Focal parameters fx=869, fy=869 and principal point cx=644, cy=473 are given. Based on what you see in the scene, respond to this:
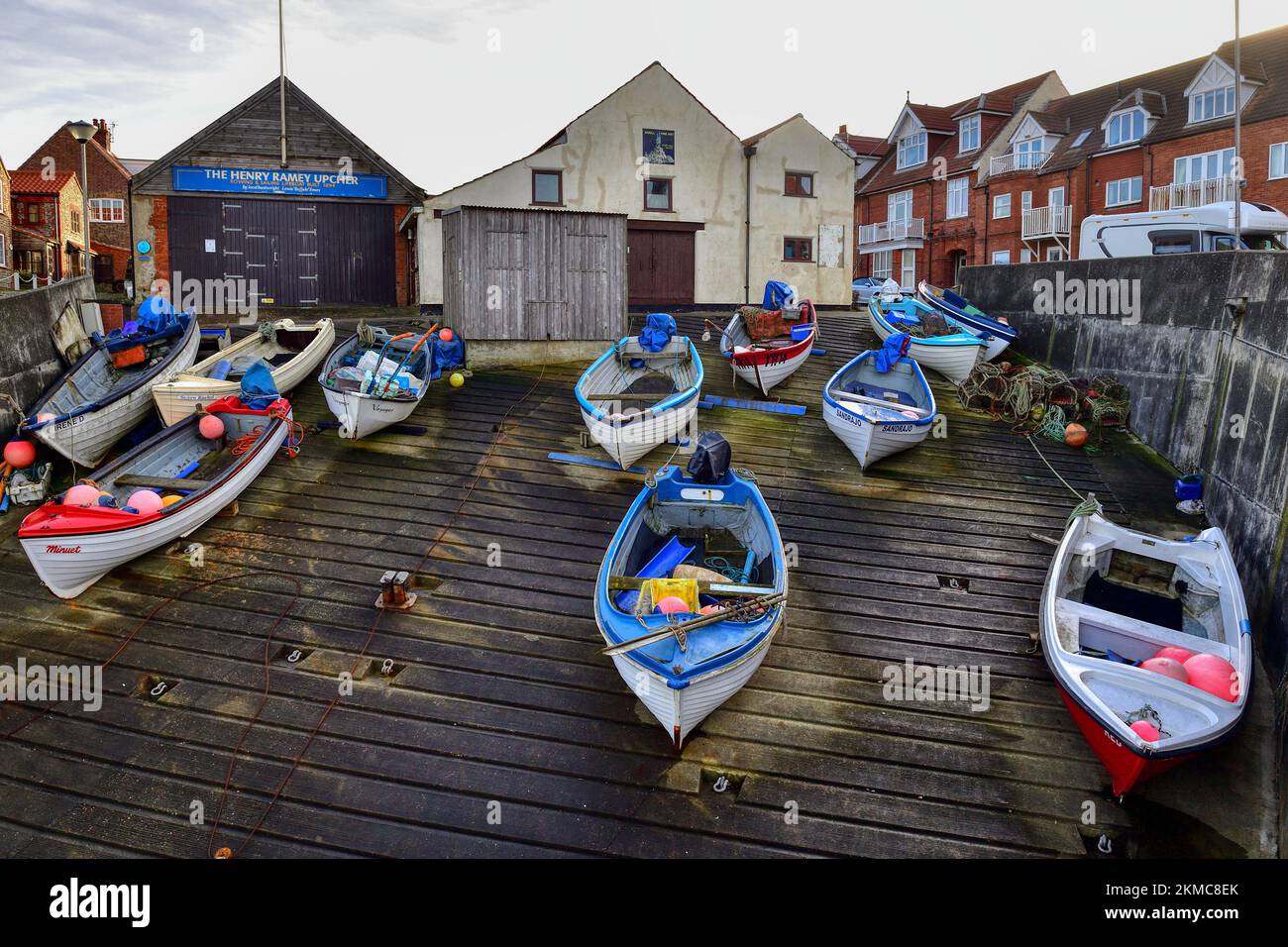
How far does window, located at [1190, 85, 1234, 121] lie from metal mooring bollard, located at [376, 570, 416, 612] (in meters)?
34.4

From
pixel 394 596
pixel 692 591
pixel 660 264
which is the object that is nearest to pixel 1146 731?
pixel 692 591

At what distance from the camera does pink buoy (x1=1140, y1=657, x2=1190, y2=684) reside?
9125 millimetres

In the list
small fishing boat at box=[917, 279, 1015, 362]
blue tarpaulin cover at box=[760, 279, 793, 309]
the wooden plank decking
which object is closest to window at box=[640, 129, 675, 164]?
blue tarpaulin cover at box=[760, 279, 793, 309]

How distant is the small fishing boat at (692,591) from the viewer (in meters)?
8.68

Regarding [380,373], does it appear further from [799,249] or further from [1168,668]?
[799,249]

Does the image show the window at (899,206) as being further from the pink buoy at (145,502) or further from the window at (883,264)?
the pink buoy at (145,502)

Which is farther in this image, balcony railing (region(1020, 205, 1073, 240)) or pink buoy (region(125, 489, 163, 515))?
balcony railing (region(1020, 205, 1073, 240))

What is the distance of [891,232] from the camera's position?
45938 millimetres

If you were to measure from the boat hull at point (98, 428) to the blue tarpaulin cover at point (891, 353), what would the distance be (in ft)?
44.3

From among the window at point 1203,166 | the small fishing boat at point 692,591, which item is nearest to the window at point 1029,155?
the window at point 1203,166

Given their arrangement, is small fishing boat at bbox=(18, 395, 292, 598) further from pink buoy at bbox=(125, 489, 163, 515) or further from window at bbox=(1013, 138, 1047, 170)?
window at bbox=(1013, 138, 1047, 170)

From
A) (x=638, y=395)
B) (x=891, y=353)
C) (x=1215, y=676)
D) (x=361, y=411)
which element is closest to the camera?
(x=1215, y=676)

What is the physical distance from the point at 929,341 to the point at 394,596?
46.3ft
